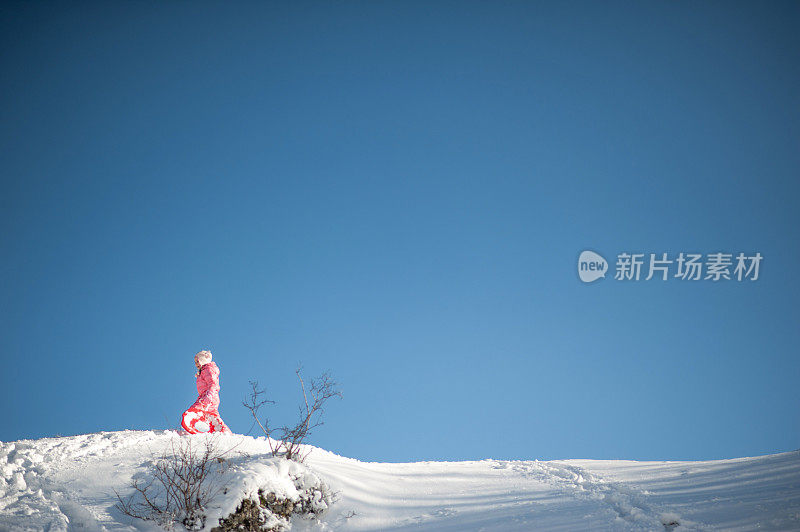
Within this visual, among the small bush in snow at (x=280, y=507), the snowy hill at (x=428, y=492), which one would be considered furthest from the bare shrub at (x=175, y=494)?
the small bush in snow at (x=280, y=507)

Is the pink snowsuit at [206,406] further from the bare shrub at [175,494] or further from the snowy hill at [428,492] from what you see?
the bare shrub at [175,494]

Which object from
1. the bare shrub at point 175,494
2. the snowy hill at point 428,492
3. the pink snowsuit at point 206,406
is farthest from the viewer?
the pink snowsuit at point 206,406

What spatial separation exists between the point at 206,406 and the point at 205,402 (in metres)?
0.09

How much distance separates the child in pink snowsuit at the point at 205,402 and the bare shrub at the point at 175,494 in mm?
2184

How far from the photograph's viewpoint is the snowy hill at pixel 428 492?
6.03 metres

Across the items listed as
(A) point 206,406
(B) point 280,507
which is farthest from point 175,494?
(A) point 206,406

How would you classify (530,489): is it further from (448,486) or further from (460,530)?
(460,530)

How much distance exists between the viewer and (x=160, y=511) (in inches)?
233

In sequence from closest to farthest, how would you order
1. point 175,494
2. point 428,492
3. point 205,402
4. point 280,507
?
1. point 175,494
2. point 280,507
3. point 428,492
4. point 205,402

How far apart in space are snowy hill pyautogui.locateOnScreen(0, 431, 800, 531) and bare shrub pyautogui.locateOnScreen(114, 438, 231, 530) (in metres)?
0.16

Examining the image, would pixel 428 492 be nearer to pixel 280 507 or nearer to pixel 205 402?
pixel 280 507

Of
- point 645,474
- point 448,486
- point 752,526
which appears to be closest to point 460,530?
point 448,486

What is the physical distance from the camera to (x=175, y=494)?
598 centimetres

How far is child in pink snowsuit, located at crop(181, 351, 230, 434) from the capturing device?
8961mm
